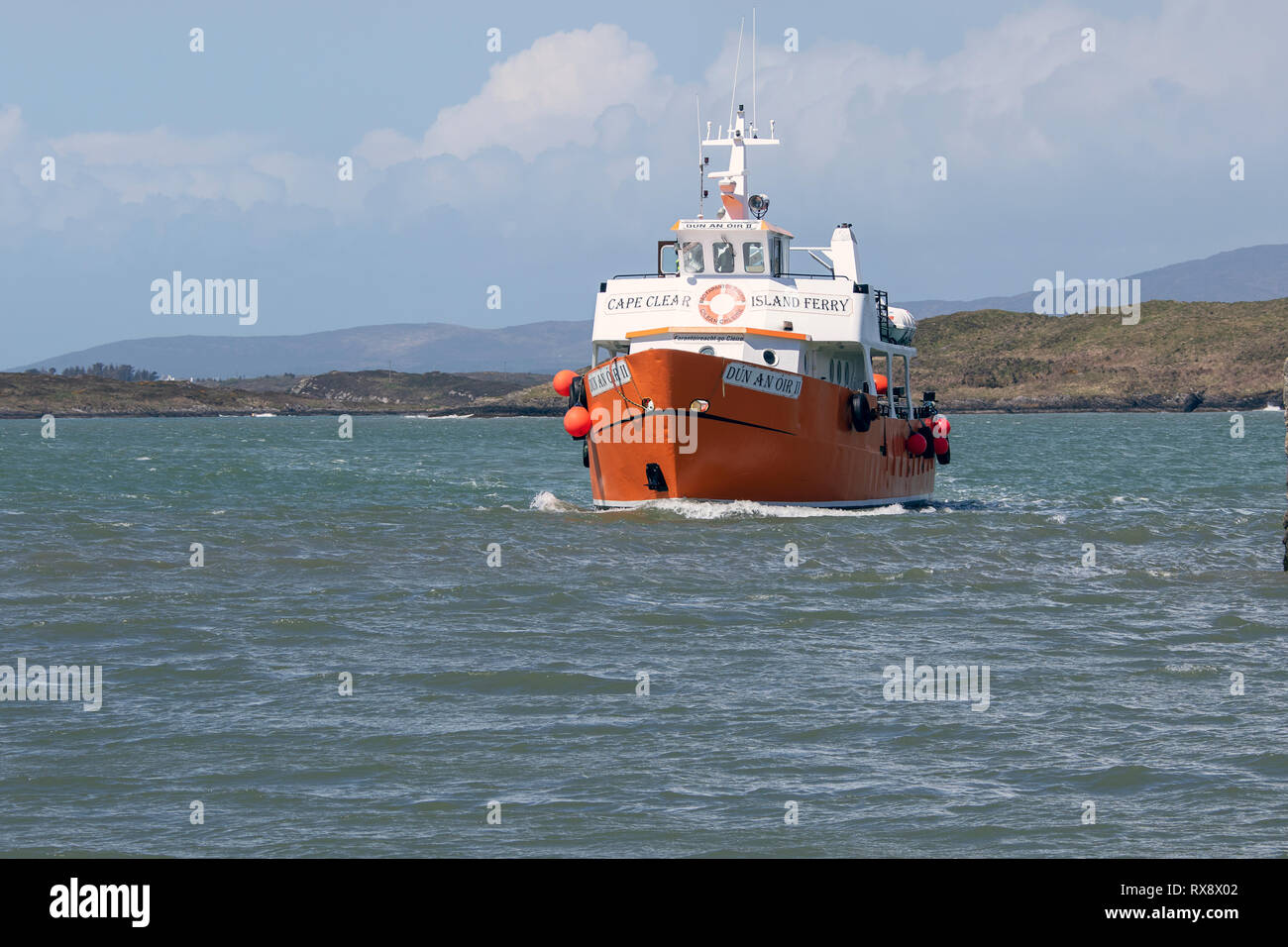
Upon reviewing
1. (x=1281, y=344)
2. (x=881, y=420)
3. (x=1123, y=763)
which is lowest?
(x=1123, y=763)

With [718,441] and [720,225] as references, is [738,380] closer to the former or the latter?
[718,441]

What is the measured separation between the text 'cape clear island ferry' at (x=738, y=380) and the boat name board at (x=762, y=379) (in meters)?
0.02

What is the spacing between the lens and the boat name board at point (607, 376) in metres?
25.5

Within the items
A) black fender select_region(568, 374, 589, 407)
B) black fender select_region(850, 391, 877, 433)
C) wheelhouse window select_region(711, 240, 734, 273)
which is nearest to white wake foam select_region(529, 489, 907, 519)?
black fender select_region(850, 391, 877, 433)

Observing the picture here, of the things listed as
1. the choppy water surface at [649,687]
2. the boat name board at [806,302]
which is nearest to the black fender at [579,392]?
the choppy water surface at [649,687]

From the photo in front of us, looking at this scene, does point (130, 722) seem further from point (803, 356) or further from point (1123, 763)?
point (803, 356)

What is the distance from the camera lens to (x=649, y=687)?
1173cm

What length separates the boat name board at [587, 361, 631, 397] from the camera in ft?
83.6

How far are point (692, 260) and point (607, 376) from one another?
14.6 ft

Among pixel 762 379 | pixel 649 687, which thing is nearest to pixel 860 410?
pixel 762 379

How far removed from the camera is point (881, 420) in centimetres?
2977

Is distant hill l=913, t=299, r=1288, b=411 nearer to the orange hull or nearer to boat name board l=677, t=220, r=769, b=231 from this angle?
boat name board l=677, t=220, r=769, b=231
